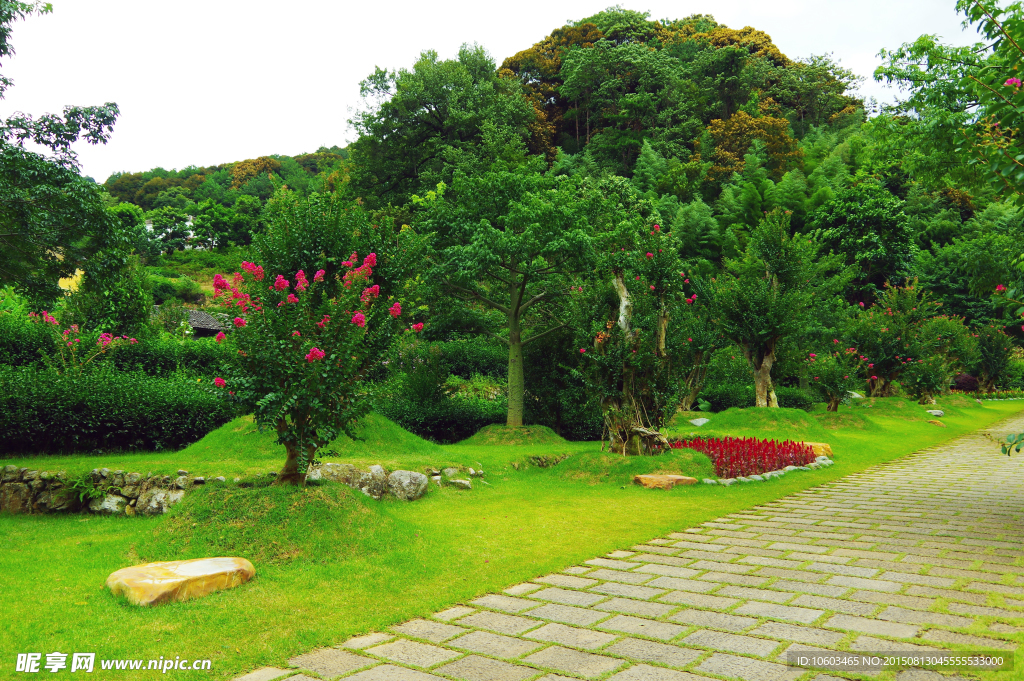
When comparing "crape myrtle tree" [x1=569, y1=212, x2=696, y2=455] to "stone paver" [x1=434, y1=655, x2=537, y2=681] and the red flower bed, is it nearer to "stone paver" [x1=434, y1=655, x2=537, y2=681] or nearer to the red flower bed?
the red flower bed

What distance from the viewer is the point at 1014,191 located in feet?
20.4

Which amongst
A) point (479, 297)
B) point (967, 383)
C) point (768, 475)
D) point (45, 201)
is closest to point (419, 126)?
point (479, 297)

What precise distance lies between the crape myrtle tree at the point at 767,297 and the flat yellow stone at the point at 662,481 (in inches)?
350

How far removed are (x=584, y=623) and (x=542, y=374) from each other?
1162 centimetres

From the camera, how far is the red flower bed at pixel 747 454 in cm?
1046

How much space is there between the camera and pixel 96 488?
26.5 ft

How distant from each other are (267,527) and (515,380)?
30.7 ft

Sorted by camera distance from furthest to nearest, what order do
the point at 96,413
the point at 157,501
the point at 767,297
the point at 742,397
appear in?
the point at 742,397 < the point at 767,297 < the point at 96,413 < the point at 157,501

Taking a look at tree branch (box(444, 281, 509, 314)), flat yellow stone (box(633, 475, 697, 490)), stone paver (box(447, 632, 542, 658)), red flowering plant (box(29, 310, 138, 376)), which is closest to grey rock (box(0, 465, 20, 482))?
red flowering plant (box(29, 310, 138, 376))

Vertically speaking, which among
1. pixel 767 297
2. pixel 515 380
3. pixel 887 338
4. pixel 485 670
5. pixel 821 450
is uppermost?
pixel 767 297

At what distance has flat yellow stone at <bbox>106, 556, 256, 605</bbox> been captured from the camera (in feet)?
14.1

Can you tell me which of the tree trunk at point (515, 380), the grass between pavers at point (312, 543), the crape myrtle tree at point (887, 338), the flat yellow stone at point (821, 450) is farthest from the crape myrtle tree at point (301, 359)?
the crape myrtle tree at point (887, 338)

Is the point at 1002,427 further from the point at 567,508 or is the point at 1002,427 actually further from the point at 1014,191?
the point at 567,508

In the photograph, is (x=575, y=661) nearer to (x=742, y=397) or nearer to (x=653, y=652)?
(x=653, y=652)
